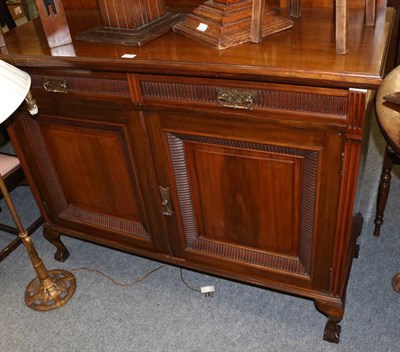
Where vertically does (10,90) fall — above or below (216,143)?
above

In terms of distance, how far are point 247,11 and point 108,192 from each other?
0.91 m

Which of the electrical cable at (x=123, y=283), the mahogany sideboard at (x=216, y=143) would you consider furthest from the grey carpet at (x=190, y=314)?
the mahogany sideboard at (x=216, y=143)

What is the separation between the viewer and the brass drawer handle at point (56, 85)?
5.29 feet

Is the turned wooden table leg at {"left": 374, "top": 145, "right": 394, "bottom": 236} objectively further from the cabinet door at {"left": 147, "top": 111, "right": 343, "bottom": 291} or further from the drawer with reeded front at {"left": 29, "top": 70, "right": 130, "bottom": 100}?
the drawer with reeded front at {"left": 29, "top": 70, "right": 130, "bottom": 100}

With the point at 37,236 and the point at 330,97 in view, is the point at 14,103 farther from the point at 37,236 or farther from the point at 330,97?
the point at 37,236

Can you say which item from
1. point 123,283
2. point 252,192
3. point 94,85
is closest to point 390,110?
point 252,192

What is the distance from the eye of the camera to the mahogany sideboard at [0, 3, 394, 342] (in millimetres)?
1298

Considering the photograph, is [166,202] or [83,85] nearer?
[83,85]

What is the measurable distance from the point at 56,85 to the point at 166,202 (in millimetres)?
587

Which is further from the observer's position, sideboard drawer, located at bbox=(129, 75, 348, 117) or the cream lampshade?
the cream lampshade

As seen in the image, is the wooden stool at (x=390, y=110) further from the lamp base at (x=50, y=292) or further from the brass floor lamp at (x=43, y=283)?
the lamp base at (x=50, y=292)

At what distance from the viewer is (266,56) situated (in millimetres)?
1331

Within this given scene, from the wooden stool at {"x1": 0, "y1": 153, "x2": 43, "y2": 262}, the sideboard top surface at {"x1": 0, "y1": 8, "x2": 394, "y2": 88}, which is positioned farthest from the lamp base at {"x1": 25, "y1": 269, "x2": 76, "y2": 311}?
the sideboard top surface at {"x1": 0, "y1": 8, "x2": 394, "y2": 88}

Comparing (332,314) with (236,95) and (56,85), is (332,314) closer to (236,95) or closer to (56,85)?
(236,95)
